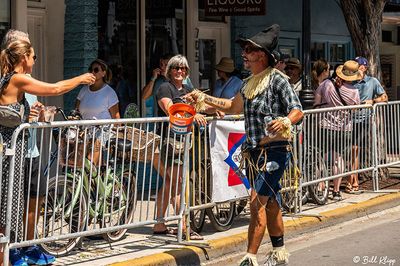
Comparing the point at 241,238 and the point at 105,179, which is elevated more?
the point at 105,179

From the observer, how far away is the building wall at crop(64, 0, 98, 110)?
1205 cm

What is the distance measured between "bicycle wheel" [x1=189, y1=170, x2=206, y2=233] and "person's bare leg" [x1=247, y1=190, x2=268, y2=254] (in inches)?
65.6

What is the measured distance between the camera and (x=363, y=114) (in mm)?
12898

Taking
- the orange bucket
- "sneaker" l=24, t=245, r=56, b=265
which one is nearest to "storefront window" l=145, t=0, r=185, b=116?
the orange bucket

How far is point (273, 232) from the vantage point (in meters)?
8.02

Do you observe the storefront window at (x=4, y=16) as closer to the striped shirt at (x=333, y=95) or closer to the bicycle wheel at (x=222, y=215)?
the bicycle wheel at (x=222, y=215)

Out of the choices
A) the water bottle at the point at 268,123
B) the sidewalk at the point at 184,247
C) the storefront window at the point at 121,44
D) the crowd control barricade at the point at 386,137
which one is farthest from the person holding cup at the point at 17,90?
the crowd control barricade at the point at 386,137

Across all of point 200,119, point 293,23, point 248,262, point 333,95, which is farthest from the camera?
point 293,23

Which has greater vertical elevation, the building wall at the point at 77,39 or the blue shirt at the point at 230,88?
the building wall at the point at 77,39

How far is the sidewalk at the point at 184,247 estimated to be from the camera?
8477mm

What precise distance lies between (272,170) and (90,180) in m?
1.76

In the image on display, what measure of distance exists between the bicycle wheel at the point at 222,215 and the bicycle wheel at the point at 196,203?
0.11m

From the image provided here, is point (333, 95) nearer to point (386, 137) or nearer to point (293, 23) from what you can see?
point (386, 137)

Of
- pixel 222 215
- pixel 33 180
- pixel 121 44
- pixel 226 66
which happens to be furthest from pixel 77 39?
pixel 33 180
